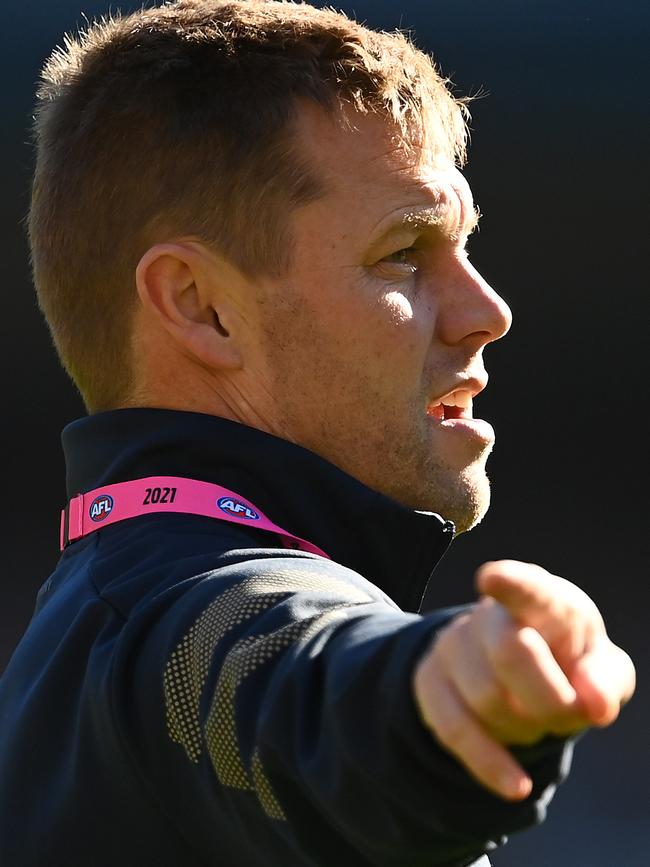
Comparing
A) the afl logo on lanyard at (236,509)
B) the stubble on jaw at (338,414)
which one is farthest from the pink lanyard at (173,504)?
the stubble on jaw at (338,414)

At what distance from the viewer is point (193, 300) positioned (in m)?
0.86

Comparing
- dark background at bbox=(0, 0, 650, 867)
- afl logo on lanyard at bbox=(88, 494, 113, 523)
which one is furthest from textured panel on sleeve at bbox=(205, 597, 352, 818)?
dark background at bbox=(0, 0, 650, 867)

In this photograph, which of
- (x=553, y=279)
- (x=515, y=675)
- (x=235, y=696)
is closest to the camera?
(x=515, y=675)

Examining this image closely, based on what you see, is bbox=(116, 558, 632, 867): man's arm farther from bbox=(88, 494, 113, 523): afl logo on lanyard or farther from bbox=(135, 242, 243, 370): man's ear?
bbox=(135, 242, 243, 370): man's ear

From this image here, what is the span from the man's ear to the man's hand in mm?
439

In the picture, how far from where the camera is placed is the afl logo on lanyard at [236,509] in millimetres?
705

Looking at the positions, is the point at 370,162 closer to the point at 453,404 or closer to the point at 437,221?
the point at 437,221

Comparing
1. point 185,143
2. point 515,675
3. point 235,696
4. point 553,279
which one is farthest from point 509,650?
point 553,279

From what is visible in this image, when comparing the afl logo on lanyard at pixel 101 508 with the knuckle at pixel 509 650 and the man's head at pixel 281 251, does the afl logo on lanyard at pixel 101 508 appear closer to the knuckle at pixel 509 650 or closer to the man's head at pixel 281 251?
the man's head at pixel 281 251

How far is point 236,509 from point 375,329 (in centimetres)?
19

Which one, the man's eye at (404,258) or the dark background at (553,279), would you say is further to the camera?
the dark background at (553,279)

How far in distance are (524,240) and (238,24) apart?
1824mm

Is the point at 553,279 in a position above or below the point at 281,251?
above

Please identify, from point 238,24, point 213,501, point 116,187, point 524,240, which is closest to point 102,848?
point 213,501
